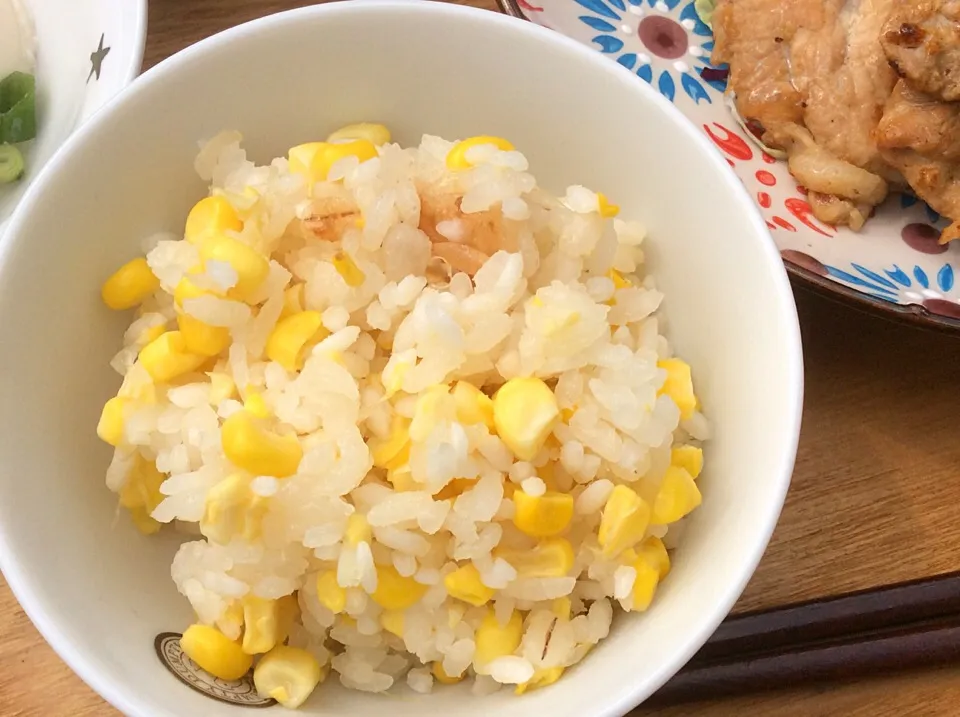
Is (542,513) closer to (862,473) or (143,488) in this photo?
(143,488)

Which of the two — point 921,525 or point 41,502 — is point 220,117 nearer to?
point 41,502

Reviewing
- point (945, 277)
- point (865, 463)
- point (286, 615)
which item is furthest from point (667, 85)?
point (286, 615)

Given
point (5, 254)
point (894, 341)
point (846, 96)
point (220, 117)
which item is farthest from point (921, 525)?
point (5, 254)

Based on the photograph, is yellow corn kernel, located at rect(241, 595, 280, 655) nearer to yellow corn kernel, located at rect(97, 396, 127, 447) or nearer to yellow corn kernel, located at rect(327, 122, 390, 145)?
yellow corn kernel, located at rect(97, 396, 127, 447)

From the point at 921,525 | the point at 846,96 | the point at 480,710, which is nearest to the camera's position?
the point at 480,710

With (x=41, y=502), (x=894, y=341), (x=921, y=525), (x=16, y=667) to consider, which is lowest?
(x=16, y=667)

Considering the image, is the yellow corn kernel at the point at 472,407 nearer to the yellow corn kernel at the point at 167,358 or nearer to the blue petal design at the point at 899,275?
the yellow corn kernel at the point at 167,358

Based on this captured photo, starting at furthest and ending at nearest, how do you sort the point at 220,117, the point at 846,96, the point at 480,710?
1. the point at 846,96
2. the point at 220,117
3. the point at 480,710

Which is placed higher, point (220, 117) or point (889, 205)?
point (220, 117)
